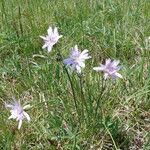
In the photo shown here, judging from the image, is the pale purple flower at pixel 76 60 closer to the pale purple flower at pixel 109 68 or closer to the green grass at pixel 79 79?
the pale purple flower at pixel 109 68

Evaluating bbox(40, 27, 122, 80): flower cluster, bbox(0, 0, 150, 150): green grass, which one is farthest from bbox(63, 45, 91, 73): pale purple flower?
bbox(0, 0, 150, 150): green grass

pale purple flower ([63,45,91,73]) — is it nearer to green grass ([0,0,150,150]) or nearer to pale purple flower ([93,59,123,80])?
pale purple flower ([93,59,123,80])

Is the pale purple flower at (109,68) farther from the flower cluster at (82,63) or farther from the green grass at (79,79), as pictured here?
the green grass at (79,79)

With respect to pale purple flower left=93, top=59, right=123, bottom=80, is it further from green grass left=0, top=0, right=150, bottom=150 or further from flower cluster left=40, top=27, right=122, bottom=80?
green grass left=0, top=0, right=150, bottom=150

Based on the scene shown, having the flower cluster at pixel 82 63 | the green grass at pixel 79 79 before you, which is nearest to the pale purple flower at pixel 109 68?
the flower cluster at pixel 82 63

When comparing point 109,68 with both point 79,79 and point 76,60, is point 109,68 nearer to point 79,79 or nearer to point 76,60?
point 76,60

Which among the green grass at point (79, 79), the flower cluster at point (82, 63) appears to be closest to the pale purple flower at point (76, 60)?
the flower cluster at point (82, 63)

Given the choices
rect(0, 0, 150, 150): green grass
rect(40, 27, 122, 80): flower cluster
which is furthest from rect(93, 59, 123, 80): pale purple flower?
rect(0, 0, 150, 150): green grass

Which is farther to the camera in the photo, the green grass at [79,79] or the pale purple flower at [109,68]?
the green grass at [79,79]

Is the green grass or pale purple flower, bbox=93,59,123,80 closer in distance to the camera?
pale purple flower, bbox=93,59,123,80
